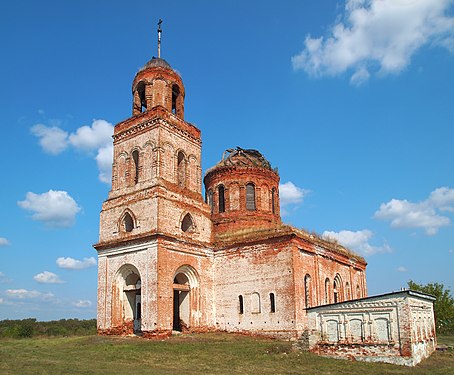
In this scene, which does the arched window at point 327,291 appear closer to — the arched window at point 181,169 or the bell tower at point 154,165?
the bell tower at point 154,165

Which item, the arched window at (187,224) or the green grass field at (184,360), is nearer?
the green grass field at (184,360)

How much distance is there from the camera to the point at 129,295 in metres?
24.9

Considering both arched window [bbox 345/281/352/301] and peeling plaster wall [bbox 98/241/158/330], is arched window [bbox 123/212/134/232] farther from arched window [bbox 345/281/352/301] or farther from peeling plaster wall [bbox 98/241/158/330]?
arched window [bbox 345/281/352/301]

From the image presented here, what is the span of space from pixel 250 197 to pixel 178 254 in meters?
8.92

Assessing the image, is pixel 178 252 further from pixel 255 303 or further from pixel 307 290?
pixel 307 290

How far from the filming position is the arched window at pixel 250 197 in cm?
3089

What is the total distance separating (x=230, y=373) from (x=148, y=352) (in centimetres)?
519

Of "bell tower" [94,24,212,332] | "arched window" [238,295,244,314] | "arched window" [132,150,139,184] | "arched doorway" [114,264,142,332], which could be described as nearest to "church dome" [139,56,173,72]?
"bell tower" [94,24,212,332]

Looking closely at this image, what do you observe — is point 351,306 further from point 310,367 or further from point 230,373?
point 230,373

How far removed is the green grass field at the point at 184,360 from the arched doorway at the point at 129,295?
3166 mm

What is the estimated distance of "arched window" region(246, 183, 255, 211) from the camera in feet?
101

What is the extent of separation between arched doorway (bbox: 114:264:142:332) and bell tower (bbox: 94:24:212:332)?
53mm

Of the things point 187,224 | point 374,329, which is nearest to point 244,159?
point 187,224

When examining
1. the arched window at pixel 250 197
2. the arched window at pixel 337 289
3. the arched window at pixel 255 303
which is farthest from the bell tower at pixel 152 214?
the arched window at pixel 337 289
